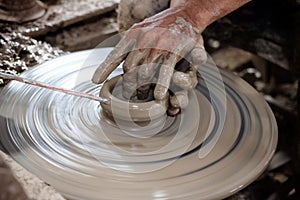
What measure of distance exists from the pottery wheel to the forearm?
255 millimetres

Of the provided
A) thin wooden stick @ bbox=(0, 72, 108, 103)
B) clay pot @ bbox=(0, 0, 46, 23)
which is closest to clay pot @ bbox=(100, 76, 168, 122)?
thin wooden stick @ bbox=(0, 72, 108, 103)

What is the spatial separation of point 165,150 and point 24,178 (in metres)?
0.48

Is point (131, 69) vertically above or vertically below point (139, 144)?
above

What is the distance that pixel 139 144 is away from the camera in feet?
5.25

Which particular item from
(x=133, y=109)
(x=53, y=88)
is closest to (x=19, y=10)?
(x=53, y=88)

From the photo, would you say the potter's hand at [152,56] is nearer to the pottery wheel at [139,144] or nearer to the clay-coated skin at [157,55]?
the clay-coated skin at [157,55]

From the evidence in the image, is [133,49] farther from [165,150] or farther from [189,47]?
[165,150]

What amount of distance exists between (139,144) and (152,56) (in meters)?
0.29

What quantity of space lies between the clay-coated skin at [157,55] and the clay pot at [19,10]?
42.7 inches

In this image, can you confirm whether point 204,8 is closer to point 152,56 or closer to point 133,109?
point 152,56

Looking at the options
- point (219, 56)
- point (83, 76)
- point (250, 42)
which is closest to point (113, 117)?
point (83, 76)

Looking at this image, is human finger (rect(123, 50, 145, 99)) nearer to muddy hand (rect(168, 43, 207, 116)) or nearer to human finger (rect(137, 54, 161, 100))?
human finger (rect(137, 54, 161, 100))

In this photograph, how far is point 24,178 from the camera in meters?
1.29

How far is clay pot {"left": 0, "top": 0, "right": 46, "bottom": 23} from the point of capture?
2.58 metres
